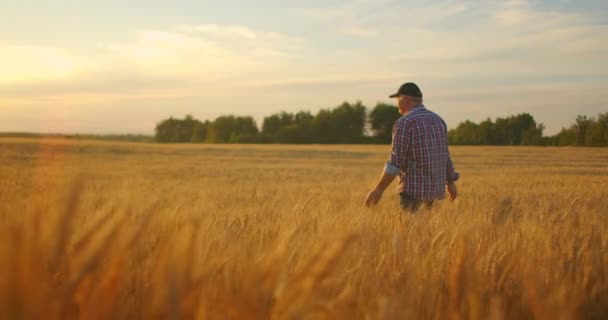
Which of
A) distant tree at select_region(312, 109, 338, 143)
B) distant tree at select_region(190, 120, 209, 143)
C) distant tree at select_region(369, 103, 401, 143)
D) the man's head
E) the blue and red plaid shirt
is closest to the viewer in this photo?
the blue and red plaid shirt

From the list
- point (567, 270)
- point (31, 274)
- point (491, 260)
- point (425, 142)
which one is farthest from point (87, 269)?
point (425, 142)

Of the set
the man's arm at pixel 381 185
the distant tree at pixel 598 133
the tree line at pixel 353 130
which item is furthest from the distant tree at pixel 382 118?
the man's arm at pixel 381 185

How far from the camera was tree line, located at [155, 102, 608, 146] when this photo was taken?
63625 mm

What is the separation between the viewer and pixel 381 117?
3041 inches

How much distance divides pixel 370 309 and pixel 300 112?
258 feet

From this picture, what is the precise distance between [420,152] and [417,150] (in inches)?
1.4

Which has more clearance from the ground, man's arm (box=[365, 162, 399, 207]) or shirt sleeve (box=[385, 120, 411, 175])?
shirt sleeve (box=[385, 120, 411, 175])

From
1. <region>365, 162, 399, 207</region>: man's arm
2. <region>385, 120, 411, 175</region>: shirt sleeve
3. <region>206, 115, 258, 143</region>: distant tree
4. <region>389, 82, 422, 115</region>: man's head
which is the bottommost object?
<region>365, 162, 399, 207</region>: man's arm

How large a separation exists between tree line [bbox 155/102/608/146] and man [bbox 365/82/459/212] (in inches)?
2431

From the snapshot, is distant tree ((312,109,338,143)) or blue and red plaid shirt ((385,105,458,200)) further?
distant tree ((312,109,338,143))

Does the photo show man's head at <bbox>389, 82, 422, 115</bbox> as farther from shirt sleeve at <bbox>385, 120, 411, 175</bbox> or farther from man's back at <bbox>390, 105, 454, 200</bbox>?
shirt sleeve at <bbox>385, 120, 411, 175</bbox>

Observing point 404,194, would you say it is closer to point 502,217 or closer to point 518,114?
point 502,217

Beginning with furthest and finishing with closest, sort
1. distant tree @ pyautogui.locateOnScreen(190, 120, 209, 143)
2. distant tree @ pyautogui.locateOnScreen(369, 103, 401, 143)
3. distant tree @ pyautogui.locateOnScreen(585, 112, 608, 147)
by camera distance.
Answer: distant tree @ pyautogui.locateOnScreen(190, 120, 209, 143) → distant tree @ pyautogui.locateOnScreen(369, 103, 401, 143) → distant tree @ pyautogui.locateOnScreen(585, 112, 608, 147)

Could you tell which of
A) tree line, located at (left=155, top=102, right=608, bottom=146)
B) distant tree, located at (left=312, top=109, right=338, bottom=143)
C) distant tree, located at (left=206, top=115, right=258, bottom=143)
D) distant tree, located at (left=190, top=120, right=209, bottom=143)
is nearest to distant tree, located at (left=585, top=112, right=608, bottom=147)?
tree line, located at (left=155, top=102, right=608, bottom=146)
